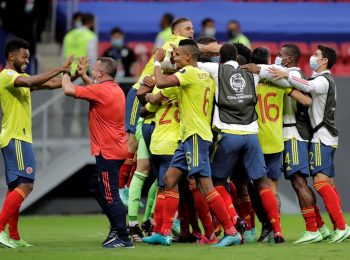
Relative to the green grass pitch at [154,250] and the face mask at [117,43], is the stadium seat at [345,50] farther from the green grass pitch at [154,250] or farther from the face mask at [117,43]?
the green grass pitch at [154,250]

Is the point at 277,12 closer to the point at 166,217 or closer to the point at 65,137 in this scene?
the point at 65,137

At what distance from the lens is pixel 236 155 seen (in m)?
12.6

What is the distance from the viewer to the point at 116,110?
41.1 ft

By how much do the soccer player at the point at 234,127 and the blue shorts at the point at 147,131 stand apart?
98 cm

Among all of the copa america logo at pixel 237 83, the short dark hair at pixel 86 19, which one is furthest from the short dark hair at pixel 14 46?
the short dark hair at pixel 86 19

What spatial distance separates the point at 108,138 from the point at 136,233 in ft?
5.01

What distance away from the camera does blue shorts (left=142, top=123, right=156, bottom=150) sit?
43.8 feet

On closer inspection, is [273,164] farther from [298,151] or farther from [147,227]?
[147,227]

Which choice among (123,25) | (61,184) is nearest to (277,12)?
(123,25)

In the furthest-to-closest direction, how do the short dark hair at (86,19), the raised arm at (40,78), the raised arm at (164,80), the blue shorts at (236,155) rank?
the short dark hair at (86,19), the blue shorts at (236,155), the raised arm at (40,78), the raised arm at (164,80)

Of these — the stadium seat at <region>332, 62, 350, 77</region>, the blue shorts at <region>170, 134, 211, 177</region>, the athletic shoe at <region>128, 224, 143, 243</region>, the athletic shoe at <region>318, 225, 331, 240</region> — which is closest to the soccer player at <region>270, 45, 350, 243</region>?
the athletic shoe at <region>318, 225, 331, 240</region>

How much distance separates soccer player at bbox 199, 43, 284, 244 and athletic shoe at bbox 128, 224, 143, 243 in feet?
4.23

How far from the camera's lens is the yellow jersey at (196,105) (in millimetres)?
12336

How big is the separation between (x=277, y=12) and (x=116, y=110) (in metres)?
14.9
